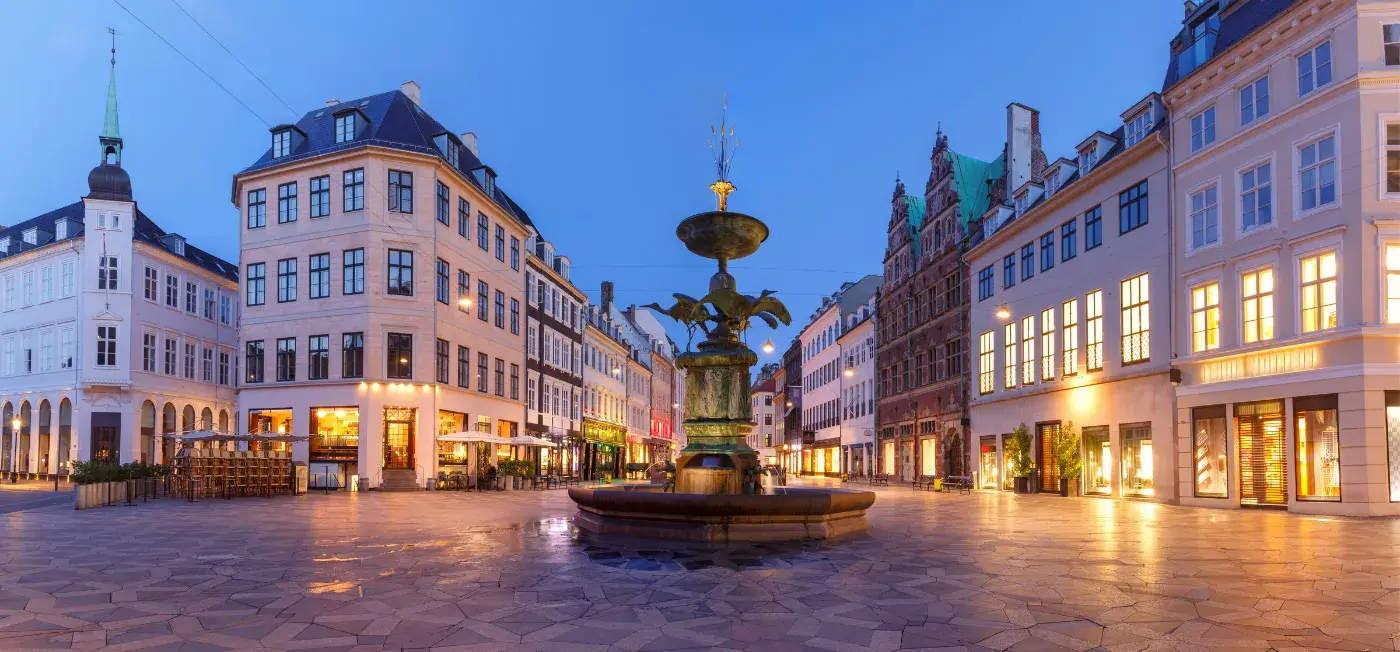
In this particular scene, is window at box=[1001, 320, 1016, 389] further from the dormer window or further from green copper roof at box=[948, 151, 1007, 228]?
the dormer window

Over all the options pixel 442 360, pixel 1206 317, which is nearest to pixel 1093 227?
pixel 1206 317

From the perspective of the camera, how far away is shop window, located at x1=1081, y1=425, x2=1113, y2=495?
32.9 meters

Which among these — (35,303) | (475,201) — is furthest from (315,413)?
(35,303)

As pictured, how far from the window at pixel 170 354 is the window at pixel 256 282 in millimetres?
15947

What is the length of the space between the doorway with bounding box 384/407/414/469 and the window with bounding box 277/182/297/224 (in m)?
9.16

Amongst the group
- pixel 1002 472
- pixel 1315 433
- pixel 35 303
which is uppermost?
pixel 35 303

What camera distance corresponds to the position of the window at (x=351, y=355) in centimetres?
3800

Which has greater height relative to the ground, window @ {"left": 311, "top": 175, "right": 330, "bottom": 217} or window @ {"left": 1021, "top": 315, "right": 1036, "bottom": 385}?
window @ {"left": 311, "top": 175, "right": 330, "bottom": 217}

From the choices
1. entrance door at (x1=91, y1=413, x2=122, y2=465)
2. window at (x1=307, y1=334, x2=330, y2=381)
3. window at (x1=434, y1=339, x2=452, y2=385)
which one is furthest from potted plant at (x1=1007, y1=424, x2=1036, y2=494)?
entrance door at (x1=91, y1=413, x2=122, y2=465)

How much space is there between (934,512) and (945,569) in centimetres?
1218

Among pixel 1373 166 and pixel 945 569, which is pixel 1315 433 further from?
pixel 945 569

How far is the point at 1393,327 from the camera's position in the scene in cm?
2169

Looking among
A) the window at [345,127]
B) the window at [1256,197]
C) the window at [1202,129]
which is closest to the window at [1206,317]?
the window at [1256,197]

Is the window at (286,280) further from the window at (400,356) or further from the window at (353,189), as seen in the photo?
the window at (400,356)
